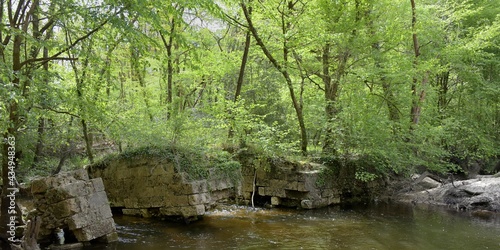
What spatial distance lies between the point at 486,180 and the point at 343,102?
6.35 metres

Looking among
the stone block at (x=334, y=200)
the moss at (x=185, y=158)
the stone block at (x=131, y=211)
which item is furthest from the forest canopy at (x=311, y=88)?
the stone block at (x=131, y=211)

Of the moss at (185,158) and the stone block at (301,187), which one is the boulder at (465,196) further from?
the moss at (185,158)

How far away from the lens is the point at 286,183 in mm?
13430

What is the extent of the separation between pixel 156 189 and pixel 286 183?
4929mm

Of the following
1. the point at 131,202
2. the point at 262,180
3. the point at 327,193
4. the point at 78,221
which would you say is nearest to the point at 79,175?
the point at 78,221

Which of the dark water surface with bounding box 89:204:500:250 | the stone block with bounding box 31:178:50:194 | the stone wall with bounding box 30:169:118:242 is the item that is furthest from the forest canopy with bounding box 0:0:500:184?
the dark water surface with bounding box 89:204:500:250

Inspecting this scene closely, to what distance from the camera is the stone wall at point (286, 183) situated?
43.5ft

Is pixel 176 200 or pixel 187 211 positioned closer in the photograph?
pixel 187 211

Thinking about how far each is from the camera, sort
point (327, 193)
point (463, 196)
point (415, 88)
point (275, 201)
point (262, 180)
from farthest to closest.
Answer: point (415, 88) → point (463, 196) → point (327, 193) → point (262, 180) → point (275, 201)

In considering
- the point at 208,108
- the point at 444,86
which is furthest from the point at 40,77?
the point at 444,86

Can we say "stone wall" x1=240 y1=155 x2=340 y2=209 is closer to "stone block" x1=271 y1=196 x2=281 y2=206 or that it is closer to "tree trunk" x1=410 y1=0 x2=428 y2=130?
"stone block" x1=271 y1=196 x2=281 y2=206

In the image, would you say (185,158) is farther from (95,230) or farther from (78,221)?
(78,221)

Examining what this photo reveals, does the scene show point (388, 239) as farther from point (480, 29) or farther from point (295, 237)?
point (480, 29)

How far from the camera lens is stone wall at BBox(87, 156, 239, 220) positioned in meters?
10.1
